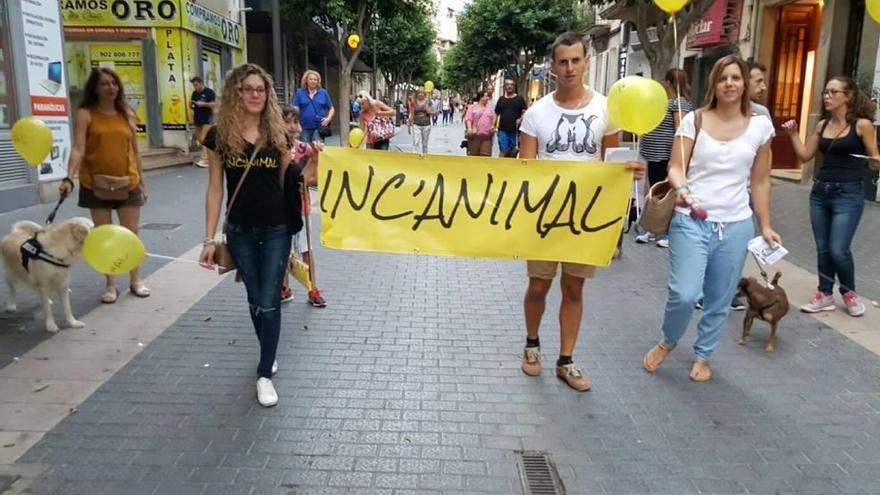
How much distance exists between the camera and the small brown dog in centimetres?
485

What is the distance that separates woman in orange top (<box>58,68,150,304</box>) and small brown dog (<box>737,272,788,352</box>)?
4.85 metres

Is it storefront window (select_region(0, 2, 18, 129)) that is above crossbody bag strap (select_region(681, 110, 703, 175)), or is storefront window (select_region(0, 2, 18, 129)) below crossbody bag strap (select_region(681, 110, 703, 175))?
above

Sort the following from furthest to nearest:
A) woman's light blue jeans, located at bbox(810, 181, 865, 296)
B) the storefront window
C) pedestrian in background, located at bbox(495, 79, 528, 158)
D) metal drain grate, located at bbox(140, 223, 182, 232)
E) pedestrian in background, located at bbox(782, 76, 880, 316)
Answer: pedestrian in background, located at bbox(495, 79, 528, 158), the storefront window, metal drain grate, located at bbox(140, 223, 182, 232), woman's light blue jeans, located at bbox(810, 181, 865, 296), pedestrian in background, located at bbox(782, 76, 880, 316)

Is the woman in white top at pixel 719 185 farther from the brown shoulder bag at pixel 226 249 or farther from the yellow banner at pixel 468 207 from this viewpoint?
the brown shoulder bag at pixel 226 249

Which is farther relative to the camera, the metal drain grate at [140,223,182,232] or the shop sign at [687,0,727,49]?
the shop sign at [687,0,727,49]

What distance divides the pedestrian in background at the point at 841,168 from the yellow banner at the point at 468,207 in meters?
2.40

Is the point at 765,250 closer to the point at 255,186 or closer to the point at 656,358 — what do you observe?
the point at 656,358

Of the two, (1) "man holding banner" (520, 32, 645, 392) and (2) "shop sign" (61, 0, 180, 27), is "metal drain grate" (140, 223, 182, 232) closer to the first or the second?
(1) "man holding banner" (520, 32, 645, 392)

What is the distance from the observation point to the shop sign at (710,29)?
56.8ft

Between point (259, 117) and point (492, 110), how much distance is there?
11.0 m

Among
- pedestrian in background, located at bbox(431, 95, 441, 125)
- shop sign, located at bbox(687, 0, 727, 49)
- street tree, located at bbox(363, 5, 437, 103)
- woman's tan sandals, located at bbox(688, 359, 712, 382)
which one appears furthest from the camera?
street tree, located at bbox(363, 5, 437, 103)

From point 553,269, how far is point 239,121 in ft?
6.38

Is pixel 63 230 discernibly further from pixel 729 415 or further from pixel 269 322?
pixel 729 415

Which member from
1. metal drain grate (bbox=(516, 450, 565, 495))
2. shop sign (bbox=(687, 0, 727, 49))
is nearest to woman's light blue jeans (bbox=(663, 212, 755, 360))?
metal drain grate (bbox=(516, 450, 565, 495))
